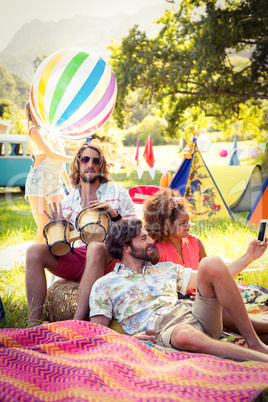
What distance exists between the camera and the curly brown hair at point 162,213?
2.99 m

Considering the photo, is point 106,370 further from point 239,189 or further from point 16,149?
point 16,149

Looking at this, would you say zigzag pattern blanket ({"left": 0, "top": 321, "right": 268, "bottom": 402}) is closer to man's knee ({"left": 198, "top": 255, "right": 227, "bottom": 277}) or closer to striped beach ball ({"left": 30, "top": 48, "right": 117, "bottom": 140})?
man's knee ({"left": 198, "top": 255, "right": 227, "bottom": 277})

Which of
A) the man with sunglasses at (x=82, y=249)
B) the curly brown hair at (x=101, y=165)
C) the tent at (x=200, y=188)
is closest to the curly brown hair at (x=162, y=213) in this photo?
the man with sunglasses at (x=82, y=249)

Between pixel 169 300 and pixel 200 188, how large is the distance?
443cm

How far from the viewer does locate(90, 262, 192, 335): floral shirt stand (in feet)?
7.73

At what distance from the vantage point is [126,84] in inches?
417

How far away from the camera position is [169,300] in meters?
2.41

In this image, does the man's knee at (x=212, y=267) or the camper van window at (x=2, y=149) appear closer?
the man's knee at (x=212, y=267)

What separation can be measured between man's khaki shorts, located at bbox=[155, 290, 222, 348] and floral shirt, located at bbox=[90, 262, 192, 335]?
78mm

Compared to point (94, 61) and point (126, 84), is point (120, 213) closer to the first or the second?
point (94, 61)

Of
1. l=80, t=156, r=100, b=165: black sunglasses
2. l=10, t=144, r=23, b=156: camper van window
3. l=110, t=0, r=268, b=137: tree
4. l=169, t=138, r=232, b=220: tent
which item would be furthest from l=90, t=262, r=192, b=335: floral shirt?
l=10, t=144, r=23, b=156: camper van window

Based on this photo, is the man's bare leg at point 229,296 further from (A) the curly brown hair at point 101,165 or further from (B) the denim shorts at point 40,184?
(B) the denim shorts at point 40,184

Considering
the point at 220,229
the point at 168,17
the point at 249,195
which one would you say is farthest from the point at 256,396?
the point at 168,17

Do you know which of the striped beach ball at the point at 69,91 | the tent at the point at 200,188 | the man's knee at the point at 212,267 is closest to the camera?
the man's knee at the point at 212,267
